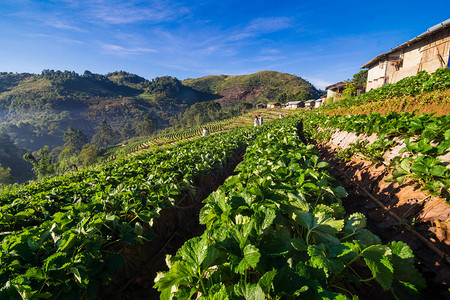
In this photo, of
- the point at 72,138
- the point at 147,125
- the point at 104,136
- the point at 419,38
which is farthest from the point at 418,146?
the point at 104,136

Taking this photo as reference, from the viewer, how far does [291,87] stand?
161 m

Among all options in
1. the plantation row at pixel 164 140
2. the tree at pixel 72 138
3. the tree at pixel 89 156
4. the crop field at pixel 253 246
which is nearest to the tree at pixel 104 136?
the tree at pixel 72 138

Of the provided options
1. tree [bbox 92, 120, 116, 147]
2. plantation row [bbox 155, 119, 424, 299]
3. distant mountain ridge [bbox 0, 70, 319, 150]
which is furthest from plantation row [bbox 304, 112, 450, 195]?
distant mountain ridge [bbox 0, 70, 319, 150]

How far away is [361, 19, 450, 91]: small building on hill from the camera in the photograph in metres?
14.0

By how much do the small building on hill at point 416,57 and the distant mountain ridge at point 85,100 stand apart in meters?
115

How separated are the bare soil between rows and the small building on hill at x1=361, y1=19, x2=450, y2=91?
58.7 feet

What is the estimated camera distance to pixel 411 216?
2.72 meters

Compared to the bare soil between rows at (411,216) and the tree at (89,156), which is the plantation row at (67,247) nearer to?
the bare soil between rows at (411,216)

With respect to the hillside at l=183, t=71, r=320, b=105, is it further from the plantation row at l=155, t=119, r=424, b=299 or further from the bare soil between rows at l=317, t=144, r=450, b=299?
the plantation row at l=155, t=119, r=424, b=299

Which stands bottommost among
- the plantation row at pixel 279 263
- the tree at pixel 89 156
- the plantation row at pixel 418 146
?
the tree at pixel 89 156

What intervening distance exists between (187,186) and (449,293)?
4236 millimetres

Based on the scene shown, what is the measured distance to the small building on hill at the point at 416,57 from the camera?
14.0 meters

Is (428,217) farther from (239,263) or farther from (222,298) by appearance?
(222,298)

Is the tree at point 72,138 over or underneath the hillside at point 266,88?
underneath
